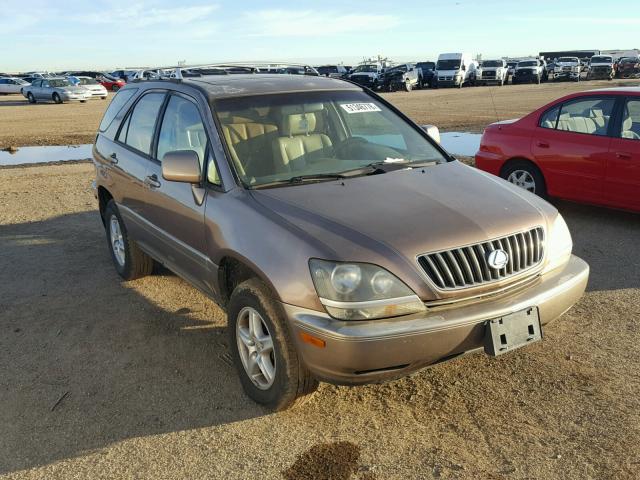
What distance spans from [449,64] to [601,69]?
13470mm

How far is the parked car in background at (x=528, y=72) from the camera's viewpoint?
4172 cm

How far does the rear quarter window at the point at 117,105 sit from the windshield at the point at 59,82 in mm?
30000

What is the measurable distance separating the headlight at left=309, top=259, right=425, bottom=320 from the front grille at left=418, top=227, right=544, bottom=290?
6.8 inches

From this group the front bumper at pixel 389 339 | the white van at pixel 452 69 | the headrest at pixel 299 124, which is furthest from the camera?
the white van at pixel 452 69

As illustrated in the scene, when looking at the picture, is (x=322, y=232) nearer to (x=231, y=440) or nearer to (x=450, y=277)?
(x=450, y=277)

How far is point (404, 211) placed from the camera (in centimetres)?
322

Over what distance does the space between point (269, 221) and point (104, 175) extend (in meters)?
2.96

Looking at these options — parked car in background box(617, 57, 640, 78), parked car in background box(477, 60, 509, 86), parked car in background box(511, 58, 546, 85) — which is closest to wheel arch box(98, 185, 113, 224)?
parked car in background box(477, 60, 509, 86)

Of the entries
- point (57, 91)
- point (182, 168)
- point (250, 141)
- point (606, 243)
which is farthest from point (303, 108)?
point (57, 91)

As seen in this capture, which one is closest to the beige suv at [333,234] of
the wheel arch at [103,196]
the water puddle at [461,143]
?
the wheel arch at [103,196]

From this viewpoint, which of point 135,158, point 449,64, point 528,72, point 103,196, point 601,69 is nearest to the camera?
point 135,158

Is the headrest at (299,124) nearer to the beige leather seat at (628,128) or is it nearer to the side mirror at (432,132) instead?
the side mirror at (432,132)

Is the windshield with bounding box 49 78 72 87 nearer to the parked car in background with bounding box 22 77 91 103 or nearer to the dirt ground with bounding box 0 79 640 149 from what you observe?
the parked car in background with bounding box 22 77 91 103

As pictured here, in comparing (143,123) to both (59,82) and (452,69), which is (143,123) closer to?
(59,82)
